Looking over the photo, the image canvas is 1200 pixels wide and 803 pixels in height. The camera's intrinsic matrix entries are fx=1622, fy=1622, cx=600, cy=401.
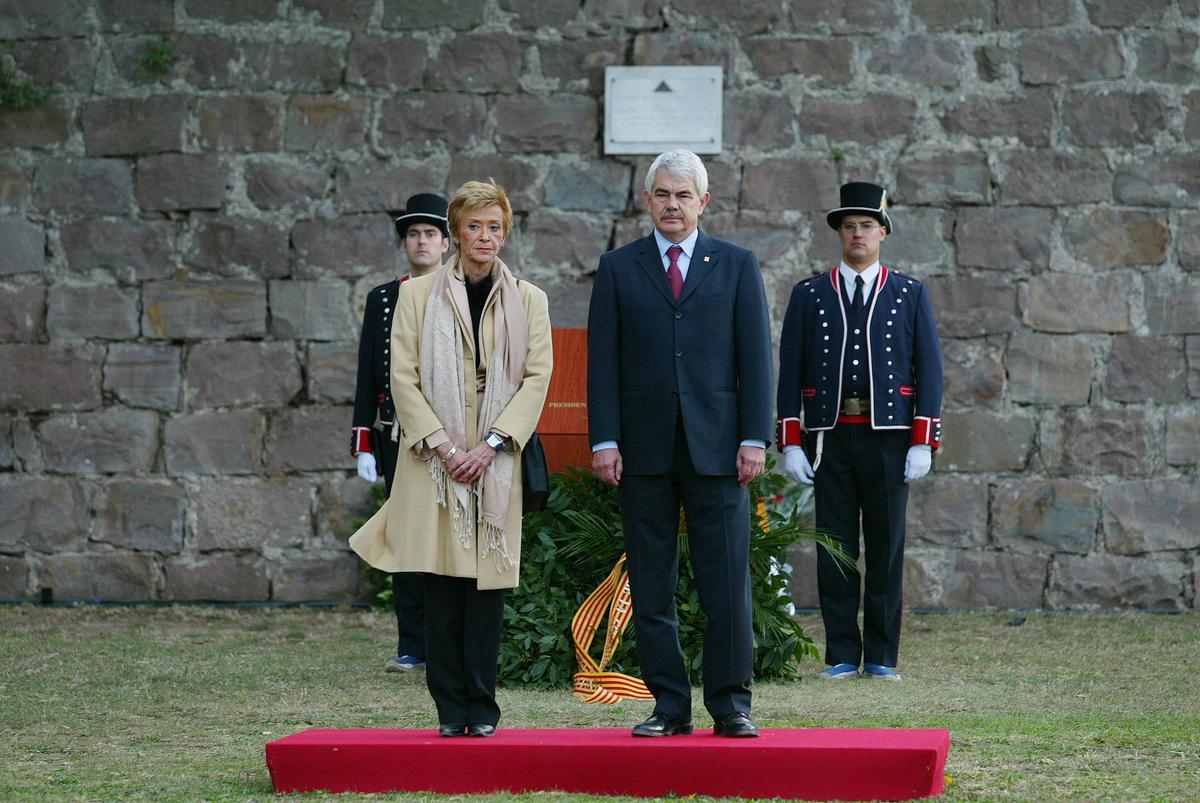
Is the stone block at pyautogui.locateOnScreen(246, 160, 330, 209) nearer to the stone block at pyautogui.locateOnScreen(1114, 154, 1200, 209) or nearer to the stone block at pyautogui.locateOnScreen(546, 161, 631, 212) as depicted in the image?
the stone block at pyautogui.locateOnScreen(546, 161, 631, 212)

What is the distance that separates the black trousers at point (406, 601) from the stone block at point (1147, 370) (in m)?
3.39

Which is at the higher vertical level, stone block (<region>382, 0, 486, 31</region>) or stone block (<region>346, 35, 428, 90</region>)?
stone block (<region>382, 0, 486, 31</region>)

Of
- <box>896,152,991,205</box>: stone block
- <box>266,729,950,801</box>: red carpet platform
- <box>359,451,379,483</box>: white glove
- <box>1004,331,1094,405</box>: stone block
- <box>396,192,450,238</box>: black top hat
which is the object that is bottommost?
<box>266,729,950,801</box>: red carpet platform

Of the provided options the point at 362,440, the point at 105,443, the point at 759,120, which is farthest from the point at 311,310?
the point at 759,120

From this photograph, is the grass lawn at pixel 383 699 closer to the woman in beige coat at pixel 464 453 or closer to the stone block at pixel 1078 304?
the woman in beige coat at pixel 464 453

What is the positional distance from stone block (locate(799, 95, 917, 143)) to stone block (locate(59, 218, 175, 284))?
2.96 m

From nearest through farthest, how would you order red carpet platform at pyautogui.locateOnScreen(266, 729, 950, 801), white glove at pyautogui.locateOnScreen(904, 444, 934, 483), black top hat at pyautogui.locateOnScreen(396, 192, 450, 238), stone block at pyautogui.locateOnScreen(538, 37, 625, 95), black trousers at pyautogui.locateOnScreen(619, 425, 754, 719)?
red carpet platform at pyautogui.locateOnScreen(266, 729, 950, 801)
black trousers at pyautogui.locateOnScreen(619, 425, 754, 719)
white glove at pyautogui.locateOnScreen(904, 444, 934, 483)
black top hat at pyautogui.locateOnScreen(396, 192, 450, 238)
stone block at pyautogui.locateOnScreen(538, 37, 625, 95)

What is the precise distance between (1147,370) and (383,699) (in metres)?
4.00

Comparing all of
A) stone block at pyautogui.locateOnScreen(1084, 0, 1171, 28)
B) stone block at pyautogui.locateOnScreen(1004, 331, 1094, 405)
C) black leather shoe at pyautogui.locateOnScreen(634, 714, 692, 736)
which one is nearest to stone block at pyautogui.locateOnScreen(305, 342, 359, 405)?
stone block at pyautogui.locateOnScreen(1004, 331, 1094, 405)

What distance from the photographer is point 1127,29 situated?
732 centimetres

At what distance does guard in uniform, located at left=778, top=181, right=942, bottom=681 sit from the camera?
562 centimetres

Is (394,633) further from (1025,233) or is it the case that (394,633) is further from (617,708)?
(1025,233)

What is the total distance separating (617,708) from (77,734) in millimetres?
1543

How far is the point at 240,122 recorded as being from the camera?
7414 mm
